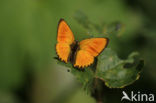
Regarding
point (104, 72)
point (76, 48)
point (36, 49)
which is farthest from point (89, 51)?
point (36, 49)

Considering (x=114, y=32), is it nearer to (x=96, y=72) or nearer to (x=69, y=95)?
(x=96, y=72)

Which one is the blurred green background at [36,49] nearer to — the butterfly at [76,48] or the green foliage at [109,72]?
the green foliage at [109,72]

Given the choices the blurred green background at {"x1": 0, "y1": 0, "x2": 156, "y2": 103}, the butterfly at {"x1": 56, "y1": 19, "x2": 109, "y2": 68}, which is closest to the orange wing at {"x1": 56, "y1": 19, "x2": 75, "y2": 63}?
the butterfly at {"x1": 56, "y1": 19, "x2": 109, "y2": 68}

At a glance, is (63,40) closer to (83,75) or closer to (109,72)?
(83,75)

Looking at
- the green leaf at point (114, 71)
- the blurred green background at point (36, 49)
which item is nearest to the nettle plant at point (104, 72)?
the green leaf at point (114, 71)

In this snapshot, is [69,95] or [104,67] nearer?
[104,67]

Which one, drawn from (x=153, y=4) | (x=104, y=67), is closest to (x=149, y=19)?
(x=153, y=4)

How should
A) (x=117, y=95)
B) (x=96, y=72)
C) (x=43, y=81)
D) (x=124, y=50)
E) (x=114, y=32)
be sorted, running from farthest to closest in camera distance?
(x=43, y=81) < (x=124, y=50) < (x=117, y=95) < (x=114, y=32) < (x=96, y=72)
